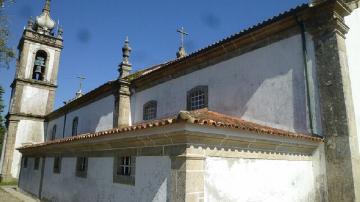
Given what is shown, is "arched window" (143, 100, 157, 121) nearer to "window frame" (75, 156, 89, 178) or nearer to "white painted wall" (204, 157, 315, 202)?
"window frame" (75, 156, 89, 178)

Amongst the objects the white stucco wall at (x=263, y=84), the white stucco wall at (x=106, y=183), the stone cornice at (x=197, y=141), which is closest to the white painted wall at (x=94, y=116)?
the white stucco wall at (x=106, y=183)

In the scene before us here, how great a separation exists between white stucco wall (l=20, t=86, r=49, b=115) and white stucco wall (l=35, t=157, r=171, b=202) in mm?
14162

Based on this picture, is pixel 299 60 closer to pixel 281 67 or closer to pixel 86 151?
pixel 281 67

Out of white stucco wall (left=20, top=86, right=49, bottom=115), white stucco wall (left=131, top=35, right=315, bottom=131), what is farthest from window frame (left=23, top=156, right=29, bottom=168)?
white stucco wall (left=131, top=35, right=315, bottom=131)

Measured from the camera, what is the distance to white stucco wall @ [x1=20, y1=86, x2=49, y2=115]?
80.4ft

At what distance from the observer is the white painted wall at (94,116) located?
15188 millimetres

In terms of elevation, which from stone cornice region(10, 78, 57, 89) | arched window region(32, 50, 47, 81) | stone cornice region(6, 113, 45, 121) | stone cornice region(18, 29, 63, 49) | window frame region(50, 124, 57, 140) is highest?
stone cornice region(18, 29, 63, 49)

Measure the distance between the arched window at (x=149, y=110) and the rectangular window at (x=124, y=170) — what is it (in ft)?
19.6

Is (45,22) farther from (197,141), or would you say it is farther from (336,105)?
(336,105)

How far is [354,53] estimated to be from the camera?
8.35 m

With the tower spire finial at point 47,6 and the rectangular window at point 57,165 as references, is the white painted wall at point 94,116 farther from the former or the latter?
the tower spire finial at point 47,6

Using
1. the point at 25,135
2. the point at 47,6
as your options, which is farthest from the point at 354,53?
the point at 47,6

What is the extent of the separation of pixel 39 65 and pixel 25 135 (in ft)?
20.5

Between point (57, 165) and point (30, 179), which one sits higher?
point (57, 165)
